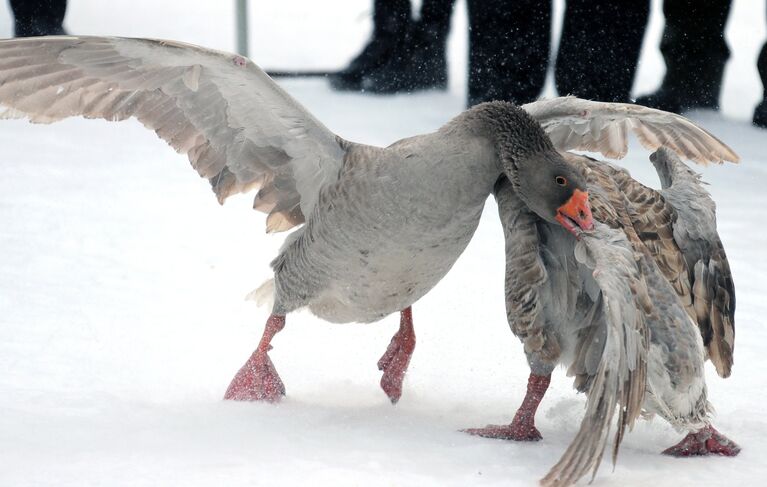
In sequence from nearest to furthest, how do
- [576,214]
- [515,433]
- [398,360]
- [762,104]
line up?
[576,214]
[515,433]
[398,360]
[762,104]

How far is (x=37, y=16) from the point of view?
1090 cm

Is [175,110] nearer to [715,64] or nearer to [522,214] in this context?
[522,214]

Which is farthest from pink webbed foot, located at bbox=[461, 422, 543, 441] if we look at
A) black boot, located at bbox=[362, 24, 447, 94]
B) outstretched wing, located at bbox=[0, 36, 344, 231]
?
black boot, located at bbox=[362, 24, 447, 94]

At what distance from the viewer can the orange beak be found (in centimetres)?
351

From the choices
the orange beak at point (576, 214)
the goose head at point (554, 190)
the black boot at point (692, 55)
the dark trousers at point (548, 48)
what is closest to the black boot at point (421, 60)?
the dark trousers at point (548, 48)

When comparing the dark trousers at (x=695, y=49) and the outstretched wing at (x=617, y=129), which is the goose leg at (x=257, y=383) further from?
the dark trousers at (x=695, y=49)

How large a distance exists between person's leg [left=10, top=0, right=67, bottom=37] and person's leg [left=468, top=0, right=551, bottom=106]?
159 inches

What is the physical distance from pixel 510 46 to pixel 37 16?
4579mm

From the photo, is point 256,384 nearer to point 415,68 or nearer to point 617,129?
point 617,129

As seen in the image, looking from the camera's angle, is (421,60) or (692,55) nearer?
(692,55)

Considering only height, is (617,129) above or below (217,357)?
above

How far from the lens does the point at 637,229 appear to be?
12.5 feet

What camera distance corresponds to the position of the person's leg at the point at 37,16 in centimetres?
1088

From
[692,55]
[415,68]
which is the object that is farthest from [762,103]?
[415,68]
